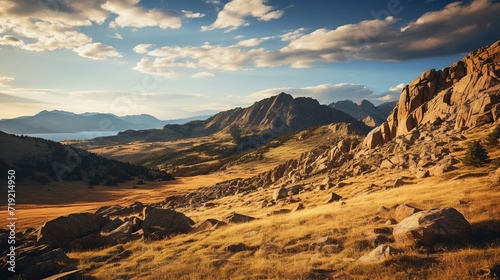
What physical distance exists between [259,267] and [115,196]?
5916 cm

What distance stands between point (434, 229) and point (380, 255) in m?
3.13

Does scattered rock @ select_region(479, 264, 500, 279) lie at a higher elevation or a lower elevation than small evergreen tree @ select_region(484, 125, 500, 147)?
lower

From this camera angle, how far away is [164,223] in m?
23.3

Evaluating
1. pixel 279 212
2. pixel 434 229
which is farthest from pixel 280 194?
pixel 434 229

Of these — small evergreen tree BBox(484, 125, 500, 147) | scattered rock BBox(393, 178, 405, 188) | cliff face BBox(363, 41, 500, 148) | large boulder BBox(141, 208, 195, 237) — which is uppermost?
cliff face BBox(363, 41, 500, 148)

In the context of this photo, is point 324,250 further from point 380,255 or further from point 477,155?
point 477,155

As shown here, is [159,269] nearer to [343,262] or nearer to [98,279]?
[98,279]

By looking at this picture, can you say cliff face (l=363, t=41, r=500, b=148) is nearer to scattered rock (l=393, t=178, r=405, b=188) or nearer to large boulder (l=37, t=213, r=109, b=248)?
scattered rock (l=393, t=178, r=405, b=188)

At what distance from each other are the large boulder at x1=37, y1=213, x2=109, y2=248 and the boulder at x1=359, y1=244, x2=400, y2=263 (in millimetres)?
20192

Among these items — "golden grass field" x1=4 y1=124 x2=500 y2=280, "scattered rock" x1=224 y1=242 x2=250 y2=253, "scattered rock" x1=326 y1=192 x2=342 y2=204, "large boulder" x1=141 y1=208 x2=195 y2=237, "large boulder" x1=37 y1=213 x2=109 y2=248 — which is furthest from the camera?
"scattered rock" x1=326 y1=192 x2=342 y2=204

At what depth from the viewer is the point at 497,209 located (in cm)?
1483

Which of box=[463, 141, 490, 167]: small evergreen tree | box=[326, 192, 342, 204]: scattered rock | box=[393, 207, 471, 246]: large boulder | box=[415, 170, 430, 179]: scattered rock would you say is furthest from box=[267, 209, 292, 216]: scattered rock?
box=[463, 141, 490, 167]: small evergreen tree

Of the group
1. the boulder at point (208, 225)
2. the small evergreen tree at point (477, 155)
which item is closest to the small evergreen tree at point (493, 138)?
the small evergreen tree at point (477, 155)

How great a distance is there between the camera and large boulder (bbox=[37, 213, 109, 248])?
65.1ft
